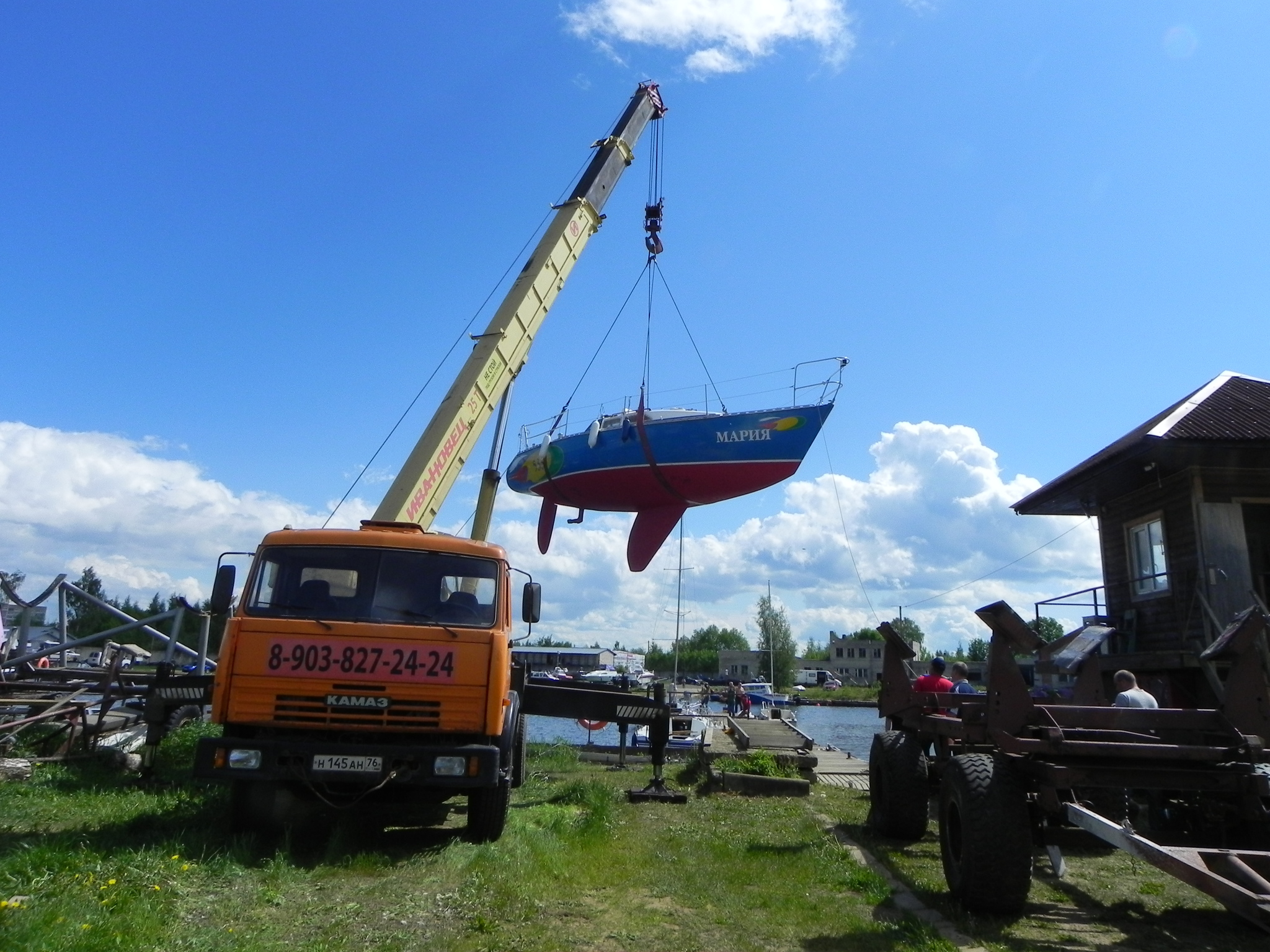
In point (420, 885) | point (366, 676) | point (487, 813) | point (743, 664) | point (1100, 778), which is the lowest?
point (420, 885)

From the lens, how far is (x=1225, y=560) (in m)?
12.5

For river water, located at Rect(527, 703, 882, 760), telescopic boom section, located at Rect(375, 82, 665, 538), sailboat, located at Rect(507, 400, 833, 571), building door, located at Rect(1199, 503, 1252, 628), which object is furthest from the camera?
river water, located at Rect(527, 703, 882, 760)

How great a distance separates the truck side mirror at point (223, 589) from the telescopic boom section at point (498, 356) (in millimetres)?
3681

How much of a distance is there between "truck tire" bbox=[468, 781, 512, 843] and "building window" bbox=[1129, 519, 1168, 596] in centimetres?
1105

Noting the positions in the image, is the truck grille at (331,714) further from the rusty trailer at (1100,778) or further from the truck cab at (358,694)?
the rusty trailer at (1100,778)

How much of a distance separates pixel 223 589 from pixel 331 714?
160 centimetres

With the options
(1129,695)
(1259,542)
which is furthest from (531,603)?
(1259,542)

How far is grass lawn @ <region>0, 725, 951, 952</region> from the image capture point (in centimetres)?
472

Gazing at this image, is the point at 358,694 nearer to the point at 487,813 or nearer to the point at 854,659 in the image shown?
the point at 487,813

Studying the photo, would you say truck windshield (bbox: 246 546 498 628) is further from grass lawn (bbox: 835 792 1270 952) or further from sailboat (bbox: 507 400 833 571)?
sailboat (bbox: 507 400 833 571)

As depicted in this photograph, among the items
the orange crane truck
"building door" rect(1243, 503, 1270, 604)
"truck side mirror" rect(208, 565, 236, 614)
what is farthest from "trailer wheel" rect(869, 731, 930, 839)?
"building door" rect(1243, 503, 1270, 604)

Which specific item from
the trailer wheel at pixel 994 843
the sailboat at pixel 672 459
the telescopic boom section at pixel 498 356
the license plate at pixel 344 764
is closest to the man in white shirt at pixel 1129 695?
the trailer wheel at pixel 994 843

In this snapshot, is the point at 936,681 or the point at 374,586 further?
the point at 936,681

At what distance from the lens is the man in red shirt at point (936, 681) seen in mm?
9688
